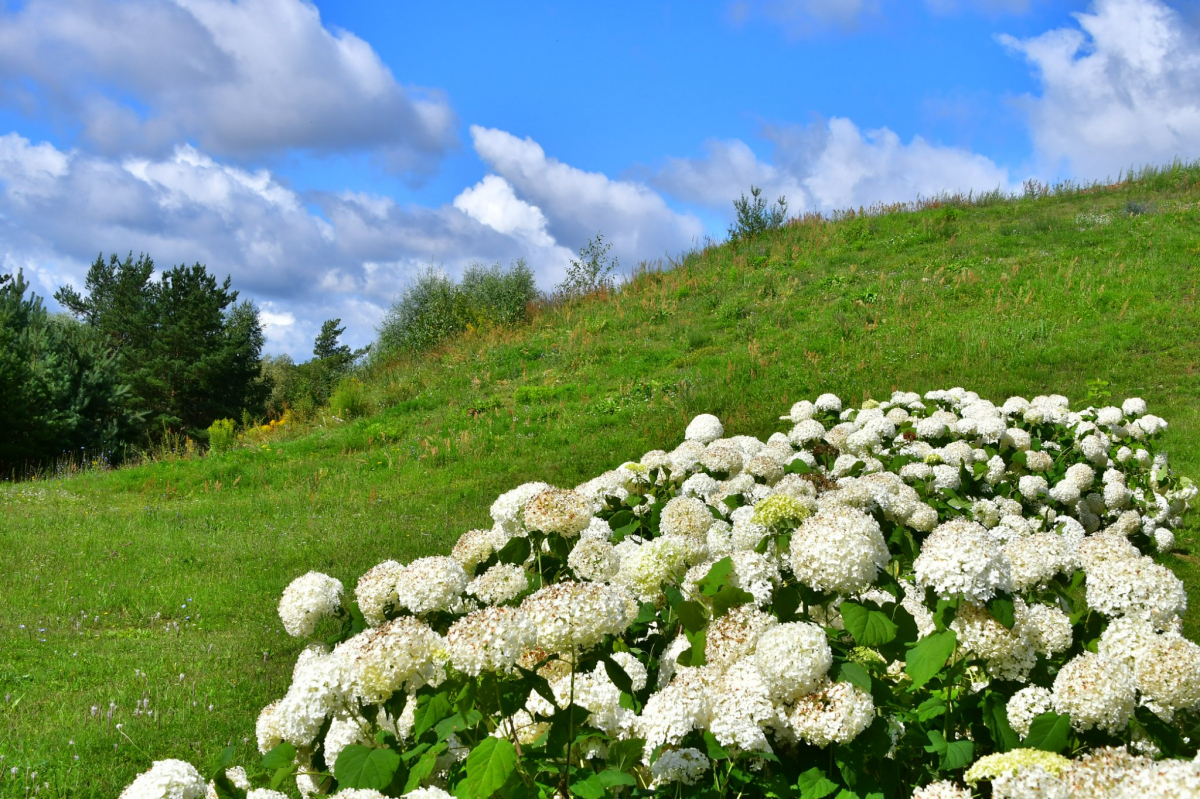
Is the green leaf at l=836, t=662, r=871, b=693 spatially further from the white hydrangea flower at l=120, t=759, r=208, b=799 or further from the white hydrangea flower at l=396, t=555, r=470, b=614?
the white hydrangea flower at l=120, t=759, r=208, b=799

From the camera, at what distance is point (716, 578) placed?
2184 mm

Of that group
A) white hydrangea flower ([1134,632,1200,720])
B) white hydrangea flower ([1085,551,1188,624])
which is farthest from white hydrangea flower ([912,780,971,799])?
white hydrangea flower ([1085,551,1188,624])

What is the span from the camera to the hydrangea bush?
5.67ft

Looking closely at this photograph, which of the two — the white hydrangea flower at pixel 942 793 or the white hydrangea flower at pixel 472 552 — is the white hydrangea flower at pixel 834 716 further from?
the white hydrangea flower at pixel 472 552

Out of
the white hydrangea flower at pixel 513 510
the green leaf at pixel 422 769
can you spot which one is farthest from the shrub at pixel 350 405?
the green leaf at pixel 422 769

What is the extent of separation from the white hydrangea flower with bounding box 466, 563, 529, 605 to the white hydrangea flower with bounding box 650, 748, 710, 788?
88 cm

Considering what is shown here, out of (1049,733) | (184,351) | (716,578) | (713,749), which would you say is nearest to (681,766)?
(713,749)

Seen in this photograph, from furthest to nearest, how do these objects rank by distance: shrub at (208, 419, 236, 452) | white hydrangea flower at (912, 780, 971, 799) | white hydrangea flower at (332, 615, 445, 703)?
shrub at (208, 419, 236, 452)
white hydrangea flower at (332, 615, 445, 703)
white hydrangea flower at (912, 780, 971, 799)

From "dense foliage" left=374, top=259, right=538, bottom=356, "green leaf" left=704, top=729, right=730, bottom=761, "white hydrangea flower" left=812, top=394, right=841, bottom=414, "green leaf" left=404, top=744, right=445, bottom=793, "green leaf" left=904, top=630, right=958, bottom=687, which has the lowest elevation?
"green leaf" left=404, top=744, right=445, bottom=793

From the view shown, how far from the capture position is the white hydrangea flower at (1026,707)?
5.99ft

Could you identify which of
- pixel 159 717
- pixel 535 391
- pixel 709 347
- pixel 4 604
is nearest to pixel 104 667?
pixel 159 717

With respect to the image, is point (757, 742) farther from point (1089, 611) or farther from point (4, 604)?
point (4, 604)

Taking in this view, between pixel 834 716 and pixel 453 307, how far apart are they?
61.6ft

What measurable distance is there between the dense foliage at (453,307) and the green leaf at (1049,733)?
51.9 ft
